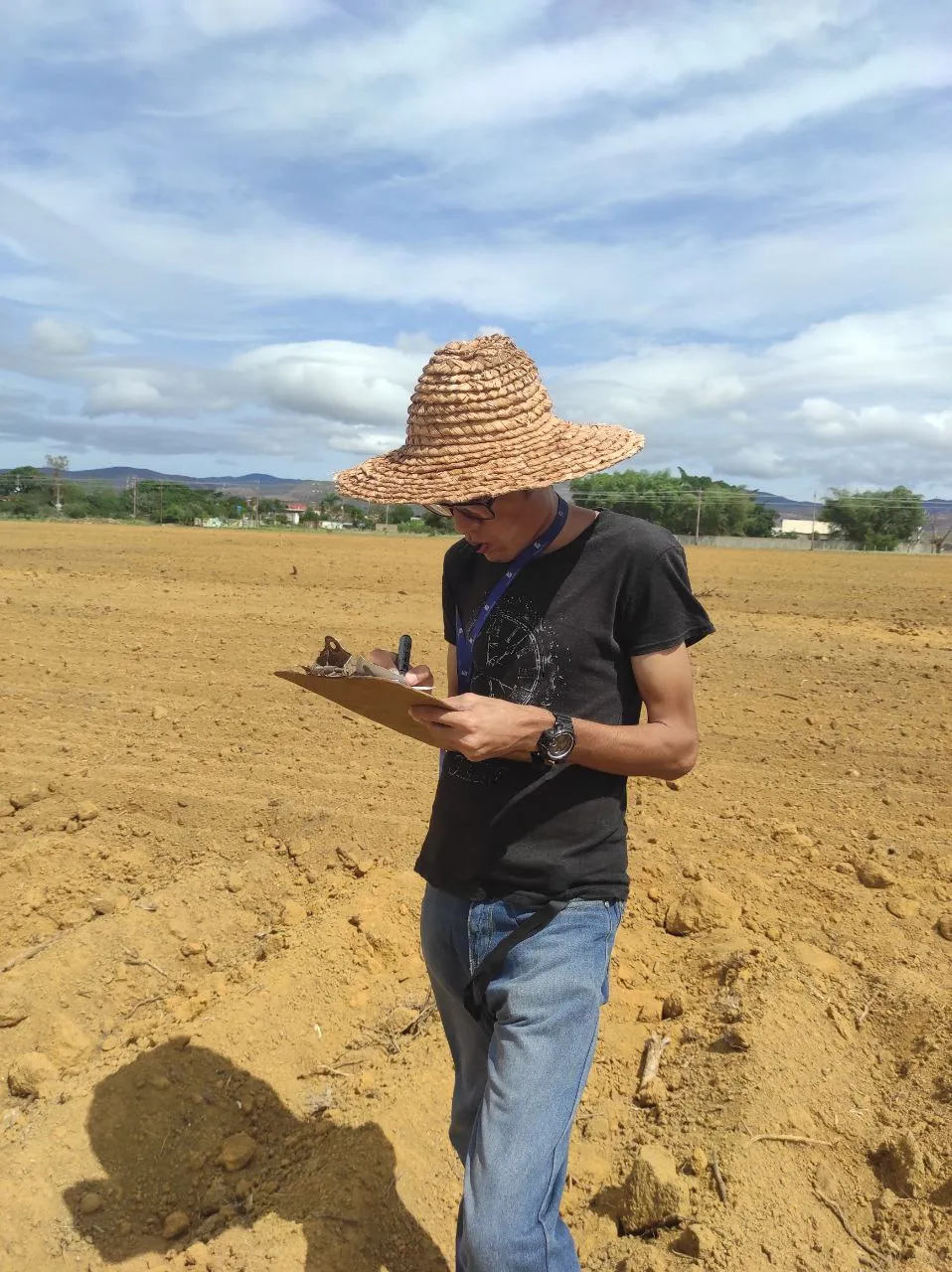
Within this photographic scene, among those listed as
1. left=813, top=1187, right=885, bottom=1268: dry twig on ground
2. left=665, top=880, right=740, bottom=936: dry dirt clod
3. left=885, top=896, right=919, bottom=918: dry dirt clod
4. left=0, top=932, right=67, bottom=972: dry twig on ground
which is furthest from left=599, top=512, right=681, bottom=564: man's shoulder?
left=0, top=932, right=67, bottom=972: dry twig on ground

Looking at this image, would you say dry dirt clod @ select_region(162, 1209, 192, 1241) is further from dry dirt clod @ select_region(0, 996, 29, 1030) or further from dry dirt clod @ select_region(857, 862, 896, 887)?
dry dirt clod @ select_region(857, 862, 896, 887)

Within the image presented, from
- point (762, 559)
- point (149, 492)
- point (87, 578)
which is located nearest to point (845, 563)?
point (762, 559)

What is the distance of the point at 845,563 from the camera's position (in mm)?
24516

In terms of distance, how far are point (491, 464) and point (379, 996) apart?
267cm

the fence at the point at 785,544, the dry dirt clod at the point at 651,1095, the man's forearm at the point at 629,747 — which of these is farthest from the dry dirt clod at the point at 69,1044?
the fence at the point at 785,544

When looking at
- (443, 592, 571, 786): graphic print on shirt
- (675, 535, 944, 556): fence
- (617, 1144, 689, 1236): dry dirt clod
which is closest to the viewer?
(443, 592, 571, 786): graphic print on shirt

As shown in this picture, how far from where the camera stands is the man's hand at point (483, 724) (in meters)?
1.83

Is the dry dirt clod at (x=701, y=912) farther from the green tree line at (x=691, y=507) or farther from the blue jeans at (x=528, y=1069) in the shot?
the green tree line at (x=691, y=507)

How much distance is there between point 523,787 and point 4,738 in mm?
5414

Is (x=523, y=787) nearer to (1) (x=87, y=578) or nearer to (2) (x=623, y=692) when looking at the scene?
(2) (x=623, y=692)

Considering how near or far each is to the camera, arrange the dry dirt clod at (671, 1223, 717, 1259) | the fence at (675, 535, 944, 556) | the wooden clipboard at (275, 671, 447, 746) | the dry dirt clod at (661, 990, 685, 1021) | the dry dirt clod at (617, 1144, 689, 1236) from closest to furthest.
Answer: the wooden clipboard at (275, 671, 447, 746) < the dry dirt clod at (671, 1223, 717, 1259) < the dry dirt clod at (617, 1144, 689, 1236) < the dry dirt clod at (661, 990, 685, 1021) < the fence at (675, 535, 944, 556)

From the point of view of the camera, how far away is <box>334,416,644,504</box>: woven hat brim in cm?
198

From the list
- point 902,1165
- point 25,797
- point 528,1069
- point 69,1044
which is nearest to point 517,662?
point 528,1069

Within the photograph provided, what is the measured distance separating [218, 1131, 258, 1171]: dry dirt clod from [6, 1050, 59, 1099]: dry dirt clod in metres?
0.79
